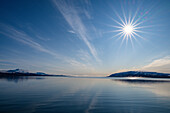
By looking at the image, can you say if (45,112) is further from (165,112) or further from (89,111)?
(165,112)

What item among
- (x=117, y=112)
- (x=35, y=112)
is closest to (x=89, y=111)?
(x=117, y=112)

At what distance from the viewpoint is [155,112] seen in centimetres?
1280

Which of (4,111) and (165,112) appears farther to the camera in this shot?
(165,112)

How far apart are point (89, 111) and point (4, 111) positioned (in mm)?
10727

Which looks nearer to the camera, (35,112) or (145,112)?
(35,112)

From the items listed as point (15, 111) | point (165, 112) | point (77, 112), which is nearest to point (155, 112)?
point (165, 112)

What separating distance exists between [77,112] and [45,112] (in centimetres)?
405

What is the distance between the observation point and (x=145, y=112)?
12680 millimetres

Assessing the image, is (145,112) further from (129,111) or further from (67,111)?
(67,111)

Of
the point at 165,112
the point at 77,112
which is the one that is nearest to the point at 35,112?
the point at 77,112

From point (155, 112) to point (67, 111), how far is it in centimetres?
1198

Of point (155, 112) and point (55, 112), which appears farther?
point (155, 112)

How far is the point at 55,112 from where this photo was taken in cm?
1190

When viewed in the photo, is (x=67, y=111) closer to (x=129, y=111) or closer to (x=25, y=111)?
(x=25, y=111)
